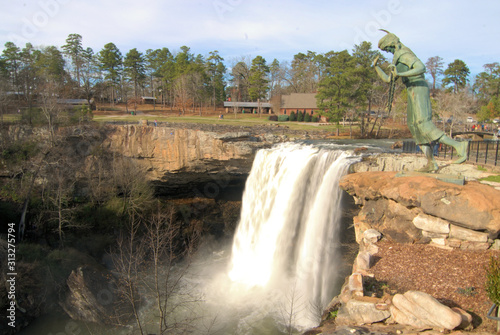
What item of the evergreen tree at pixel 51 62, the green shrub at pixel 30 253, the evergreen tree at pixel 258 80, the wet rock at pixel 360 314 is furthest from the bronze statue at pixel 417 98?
the evergreen tree at pixel 51 62

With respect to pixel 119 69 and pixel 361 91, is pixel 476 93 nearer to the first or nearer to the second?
pixel 361 91

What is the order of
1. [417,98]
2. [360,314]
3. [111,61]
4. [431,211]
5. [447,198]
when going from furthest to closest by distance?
1. [111,61]
2. [417,98]
3. [431,211]
4. [447,198]
5. [360,314]

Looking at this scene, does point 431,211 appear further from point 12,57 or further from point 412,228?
point 12,57

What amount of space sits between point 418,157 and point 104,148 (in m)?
19.8

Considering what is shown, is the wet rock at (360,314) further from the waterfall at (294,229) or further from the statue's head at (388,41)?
the statue's head at (388,41)

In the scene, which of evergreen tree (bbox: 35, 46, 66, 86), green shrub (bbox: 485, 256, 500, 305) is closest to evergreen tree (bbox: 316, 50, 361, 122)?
green shrub (bbox: 485, 256, 500, 305)

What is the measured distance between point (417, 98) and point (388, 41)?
6.70 feet

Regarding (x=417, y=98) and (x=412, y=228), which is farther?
(x=417, y=98)

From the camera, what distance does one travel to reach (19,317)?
43.4ft

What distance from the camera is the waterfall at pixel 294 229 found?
12.7 meters

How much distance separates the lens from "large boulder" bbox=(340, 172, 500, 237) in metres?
7.80

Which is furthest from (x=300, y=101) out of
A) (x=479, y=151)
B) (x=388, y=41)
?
(x=388, y=41)

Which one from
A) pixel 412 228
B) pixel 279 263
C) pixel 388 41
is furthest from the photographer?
pixel 279 263

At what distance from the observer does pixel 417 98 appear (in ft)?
31.4
